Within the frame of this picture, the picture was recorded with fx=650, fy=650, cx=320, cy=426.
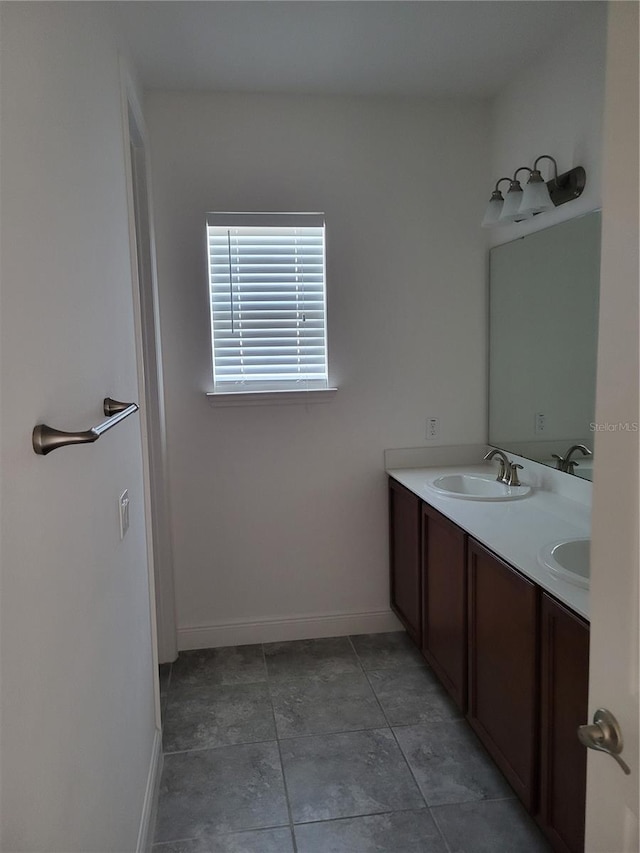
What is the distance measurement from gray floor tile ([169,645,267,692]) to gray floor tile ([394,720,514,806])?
77cm

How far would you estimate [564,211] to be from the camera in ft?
8.41

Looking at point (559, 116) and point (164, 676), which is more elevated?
point (559, 116)

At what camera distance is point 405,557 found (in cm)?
307

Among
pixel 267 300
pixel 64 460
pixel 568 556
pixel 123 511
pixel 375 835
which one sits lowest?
pixel 375 835

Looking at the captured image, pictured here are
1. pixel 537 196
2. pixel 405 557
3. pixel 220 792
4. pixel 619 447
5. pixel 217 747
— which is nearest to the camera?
pixel 619 447

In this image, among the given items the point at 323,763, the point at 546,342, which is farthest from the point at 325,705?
the point at 546,342

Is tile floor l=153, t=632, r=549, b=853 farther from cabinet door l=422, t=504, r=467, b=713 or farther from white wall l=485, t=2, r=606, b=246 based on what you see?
white wall l=485, t=2, r=606, b=246

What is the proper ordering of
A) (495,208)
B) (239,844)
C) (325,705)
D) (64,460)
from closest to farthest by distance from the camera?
(64,460) < (239,844) < (325,705) < (495,208)

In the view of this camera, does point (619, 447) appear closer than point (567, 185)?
Yes

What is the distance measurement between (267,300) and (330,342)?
0.36m

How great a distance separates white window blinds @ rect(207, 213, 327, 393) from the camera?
3.03 metres

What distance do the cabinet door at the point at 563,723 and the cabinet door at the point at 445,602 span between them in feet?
1.93

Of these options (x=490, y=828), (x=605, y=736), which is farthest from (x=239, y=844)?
(x=605, y=736)

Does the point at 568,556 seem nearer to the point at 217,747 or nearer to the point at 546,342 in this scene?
the point at 546,342
